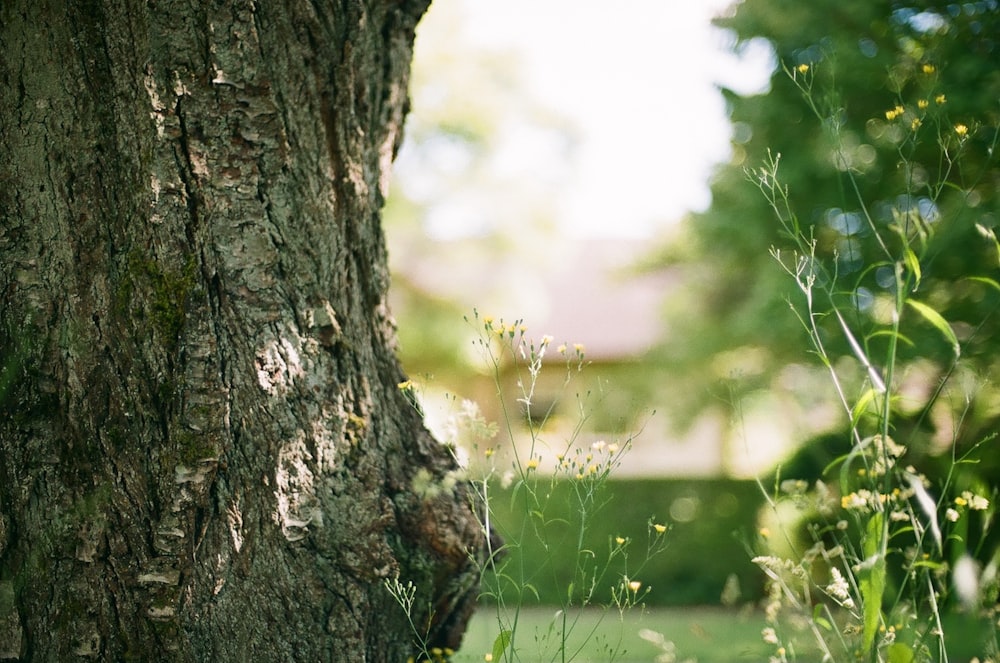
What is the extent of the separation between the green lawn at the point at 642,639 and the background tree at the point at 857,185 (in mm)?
1949

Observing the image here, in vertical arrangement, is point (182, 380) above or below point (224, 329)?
below

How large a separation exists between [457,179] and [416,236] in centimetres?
146

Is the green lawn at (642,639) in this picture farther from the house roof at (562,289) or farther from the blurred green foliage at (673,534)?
the house roof at (562,289)

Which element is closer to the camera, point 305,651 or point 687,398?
point 305,651

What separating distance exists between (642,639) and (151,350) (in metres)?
4.96

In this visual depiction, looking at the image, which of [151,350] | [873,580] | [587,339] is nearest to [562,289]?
[587,339]

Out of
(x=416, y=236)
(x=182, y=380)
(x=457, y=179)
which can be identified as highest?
(x=457, y=179)

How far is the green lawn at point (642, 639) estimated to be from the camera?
17.0 ft

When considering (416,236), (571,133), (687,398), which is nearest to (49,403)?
(687,398)

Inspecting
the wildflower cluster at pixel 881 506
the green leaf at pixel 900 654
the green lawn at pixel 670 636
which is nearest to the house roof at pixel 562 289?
the green lawn at pixel 670 636

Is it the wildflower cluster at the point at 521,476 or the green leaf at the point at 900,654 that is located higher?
the wildflower cluster at the point at 521,476

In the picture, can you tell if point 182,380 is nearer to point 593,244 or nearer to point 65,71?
point 65,71

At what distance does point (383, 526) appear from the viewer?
2592 millimetres

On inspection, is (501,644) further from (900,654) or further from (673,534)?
(673,534)
